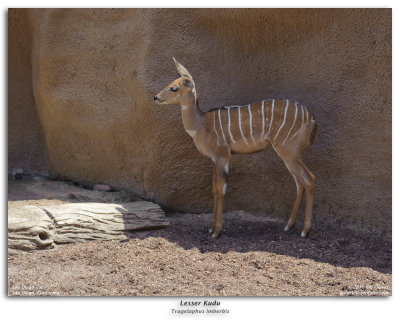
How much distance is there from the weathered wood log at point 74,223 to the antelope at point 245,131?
0.67 meters

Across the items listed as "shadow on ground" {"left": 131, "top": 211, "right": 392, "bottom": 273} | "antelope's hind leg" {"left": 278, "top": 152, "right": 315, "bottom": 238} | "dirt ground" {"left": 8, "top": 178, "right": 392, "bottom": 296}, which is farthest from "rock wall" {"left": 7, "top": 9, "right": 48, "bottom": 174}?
"antelope's hind leg" {"left": 278, "top": 152, "right": 315, "bottom": 238}

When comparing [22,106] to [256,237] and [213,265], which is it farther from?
[213,265]

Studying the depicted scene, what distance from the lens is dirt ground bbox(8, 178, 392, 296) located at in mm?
3998

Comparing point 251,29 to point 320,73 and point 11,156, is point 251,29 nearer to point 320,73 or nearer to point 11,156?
point 320,73

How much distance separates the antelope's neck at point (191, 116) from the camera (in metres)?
4.92

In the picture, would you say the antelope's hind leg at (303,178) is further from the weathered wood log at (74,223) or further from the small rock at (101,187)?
the small rock at (101,187)

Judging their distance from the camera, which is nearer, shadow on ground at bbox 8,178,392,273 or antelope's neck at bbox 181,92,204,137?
shadow on ground at bbox 8,178,392,273

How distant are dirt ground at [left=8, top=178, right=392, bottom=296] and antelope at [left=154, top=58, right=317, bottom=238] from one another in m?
0.29

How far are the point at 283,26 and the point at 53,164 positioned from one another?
293 centimetres

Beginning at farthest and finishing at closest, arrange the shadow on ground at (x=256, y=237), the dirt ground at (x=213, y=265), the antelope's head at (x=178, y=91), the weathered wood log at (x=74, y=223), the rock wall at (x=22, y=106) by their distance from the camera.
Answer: the rock wall at (x=22, y=106), the antelope's head at (x=178, y=91), the shadow on ground at (x=256, y=237), the weathered wood log at (x=74, y=223), the dirt ground at (x=213, y=265)

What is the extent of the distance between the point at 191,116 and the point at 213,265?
136 centimetres

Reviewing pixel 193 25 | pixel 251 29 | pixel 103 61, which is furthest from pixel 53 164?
pixel 251 29

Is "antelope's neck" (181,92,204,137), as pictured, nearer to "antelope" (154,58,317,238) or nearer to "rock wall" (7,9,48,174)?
"antelope" (154,58,317,238)

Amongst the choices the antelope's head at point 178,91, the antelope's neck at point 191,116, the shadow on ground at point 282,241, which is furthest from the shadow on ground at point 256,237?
the antelope's head at point 178,91
